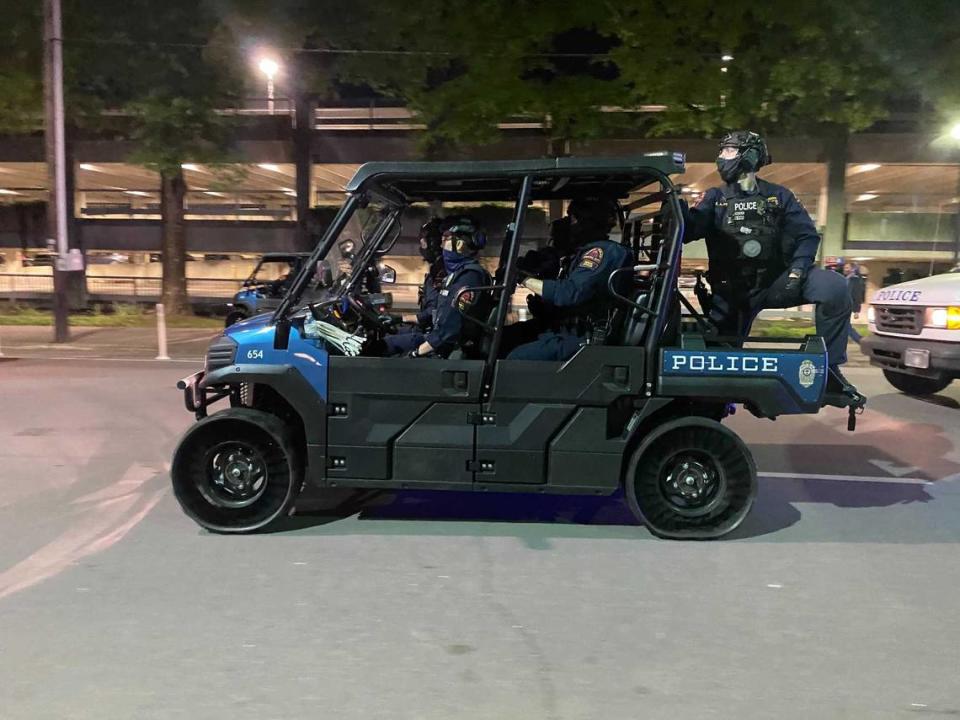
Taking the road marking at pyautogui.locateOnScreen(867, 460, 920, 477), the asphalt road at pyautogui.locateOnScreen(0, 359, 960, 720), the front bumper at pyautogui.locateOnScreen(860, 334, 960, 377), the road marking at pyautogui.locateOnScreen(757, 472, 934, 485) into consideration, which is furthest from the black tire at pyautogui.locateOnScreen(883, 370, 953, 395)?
the asphalt road at pyautogui.locateOnScreen(0, 359, 960, 720)

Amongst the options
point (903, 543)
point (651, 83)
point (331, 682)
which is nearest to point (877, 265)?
point (651, 83)

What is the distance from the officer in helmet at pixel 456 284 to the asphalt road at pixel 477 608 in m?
1.21

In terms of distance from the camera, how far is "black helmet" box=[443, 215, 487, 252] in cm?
467

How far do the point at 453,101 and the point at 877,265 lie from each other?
13213 mm

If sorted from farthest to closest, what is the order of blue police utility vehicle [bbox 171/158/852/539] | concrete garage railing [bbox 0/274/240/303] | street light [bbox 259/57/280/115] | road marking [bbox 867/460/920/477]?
1. concrete garage railing [bbox 0/274/240/303]
2. street light [bbox 259/57/280/115]
3. road marking [bbox 867/460/920/477]
4. blue police utility vehicle [bbox 171/158/852/539]

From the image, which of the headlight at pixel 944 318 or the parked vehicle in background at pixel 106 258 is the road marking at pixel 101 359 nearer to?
the headlight at pixel 944 318

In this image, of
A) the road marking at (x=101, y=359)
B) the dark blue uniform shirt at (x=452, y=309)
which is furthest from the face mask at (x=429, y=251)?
the road marking at (x=101, y=359)

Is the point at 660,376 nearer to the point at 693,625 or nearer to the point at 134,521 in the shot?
the point at 693,625

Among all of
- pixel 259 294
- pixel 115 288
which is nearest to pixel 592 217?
pixel 259 294

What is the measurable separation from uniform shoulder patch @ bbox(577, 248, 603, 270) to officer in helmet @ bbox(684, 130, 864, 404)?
0.68 meters

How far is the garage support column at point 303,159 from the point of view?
20.6m

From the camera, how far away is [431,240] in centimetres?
555

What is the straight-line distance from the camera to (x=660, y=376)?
4.45 m

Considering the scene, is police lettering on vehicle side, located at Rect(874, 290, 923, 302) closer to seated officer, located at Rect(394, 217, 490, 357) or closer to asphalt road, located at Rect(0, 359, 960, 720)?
asphalt road, located at Rect(0, 359, 960, 720)
